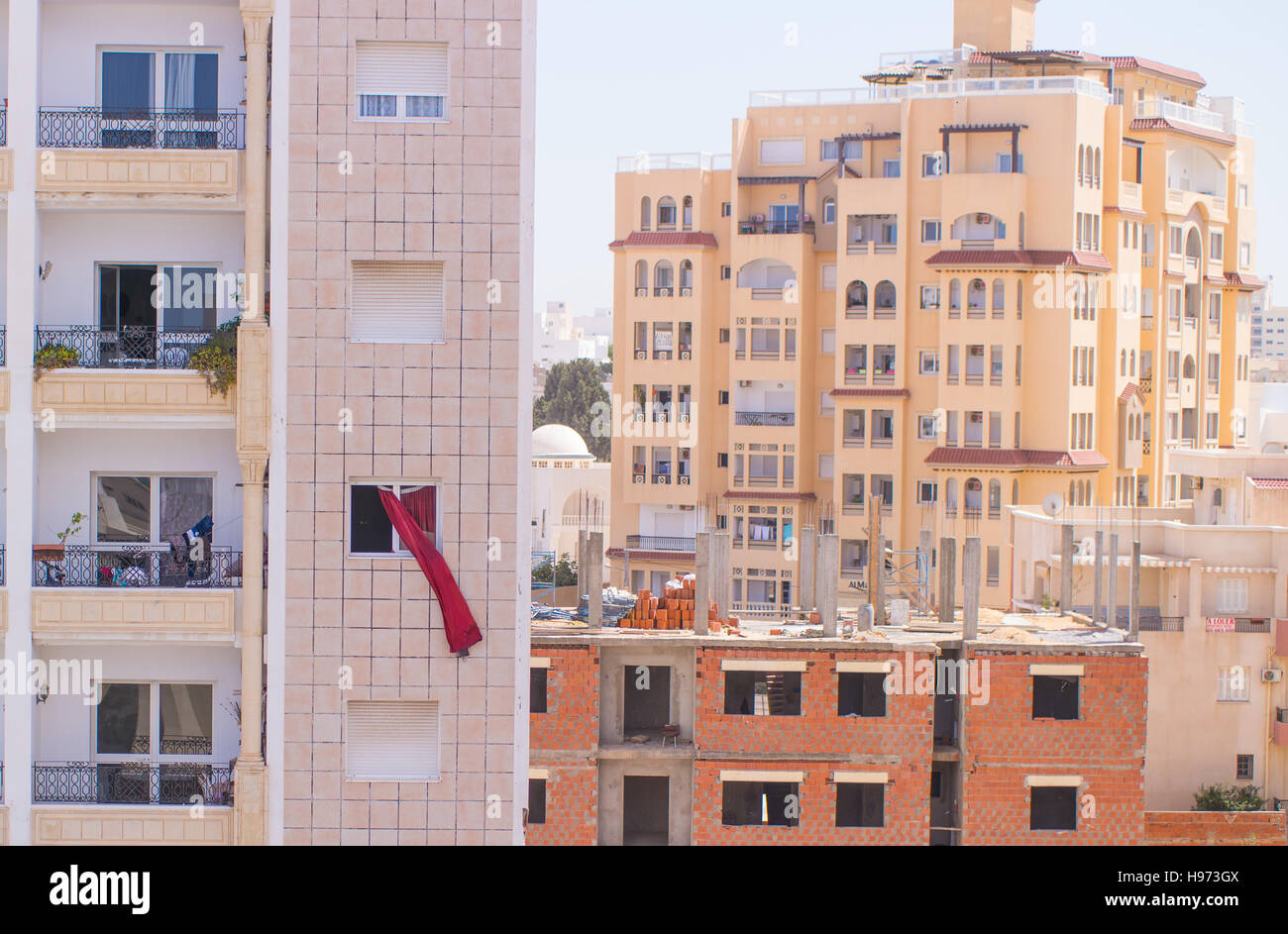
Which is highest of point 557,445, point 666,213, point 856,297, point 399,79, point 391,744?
point 666,213

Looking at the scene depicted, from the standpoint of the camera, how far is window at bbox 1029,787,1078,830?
39.6 m

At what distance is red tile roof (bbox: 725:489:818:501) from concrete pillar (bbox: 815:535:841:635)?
3271 cm

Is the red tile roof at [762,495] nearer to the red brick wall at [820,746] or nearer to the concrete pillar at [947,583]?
the concrete pillar at [947,583]

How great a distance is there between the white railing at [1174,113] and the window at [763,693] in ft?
135

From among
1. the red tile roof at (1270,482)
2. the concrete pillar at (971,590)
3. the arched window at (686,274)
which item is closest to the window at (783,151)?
the arched window at (686,274)

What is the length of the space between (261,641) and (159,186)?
5.23 meters

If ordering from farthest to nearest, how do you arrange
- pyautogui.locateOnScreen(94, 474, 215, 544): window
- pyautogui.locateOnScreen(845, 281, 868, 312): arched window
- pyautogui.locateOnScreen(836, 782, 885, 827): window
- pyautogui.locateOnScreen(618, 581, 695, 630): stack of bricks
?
pyautogui.locateOnScreen(845, 281, 868, 312): arched window → pyautogui.locateOnScreen(618, 581, 695, 630): stack of bricks → pyautogui.locateOnScreen(836, 782, 885, 827): window → pyautogui.locateOnScreen(94, 474, 215, 544): window

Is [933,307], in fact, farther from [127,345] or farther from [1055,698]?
[127,345]

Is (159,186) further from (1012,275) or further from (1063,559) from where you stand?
(1012,275)

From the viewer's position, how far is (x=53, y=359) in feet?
Result: 64.9

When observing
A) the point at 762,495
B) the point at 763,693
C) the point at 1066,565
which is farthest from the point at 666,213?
the point at 763,693

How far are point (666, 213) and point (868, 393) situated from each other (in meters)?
12.5

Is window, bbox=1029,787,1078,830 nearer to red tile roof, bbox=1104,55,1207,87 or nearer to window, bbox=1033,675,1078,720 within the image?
window, bbox=1033,675,1078,720

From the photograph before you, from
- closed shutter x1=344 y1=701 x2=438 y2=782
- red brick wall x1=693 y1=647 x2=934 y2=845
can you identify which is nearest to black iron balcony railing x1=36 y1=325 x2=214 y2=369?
closed shutter x1=344 y1=701 x2=438 y2=782
